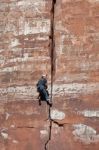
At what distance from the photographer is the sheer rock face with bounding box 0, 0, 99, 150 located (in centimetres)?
1598

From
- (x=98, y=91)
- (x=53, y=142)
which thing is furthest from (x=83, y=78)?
(x=53, y=142)

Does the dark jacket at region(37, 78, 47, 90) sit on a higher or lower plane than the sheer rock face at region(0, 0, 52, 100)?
lower

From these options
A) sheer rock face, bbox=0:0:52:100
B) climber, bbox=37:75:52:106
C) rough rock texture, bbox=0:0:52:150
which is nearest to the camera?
rough rock texture, bbox=0:0:52:150

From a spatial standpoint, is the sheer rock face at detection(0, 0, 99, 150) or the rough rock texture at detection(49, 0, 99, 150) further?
the sheer rock face at detection(0, 0, 99, 150)

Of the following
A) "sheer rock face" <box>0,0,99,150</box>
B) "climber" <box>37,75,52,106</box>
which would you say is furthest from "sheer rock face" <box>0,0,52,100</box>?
"climber" <box>37,75,52,106</box>

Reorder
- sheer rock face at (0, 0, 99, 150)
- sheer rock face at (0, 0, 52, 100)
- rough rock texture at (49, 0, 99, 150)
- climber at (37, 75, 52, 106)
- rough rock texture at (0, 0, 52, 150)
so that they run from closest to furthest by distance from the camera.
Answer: rough rock texture at (49, 0, 99, 150) → sheer rock face at (0, 0, 99, 150) → rough rock texture at (0, 0, 52, 150) → climber at (37, 75, 52, 106) → sheer rock face at (0, 0, 52, 100)

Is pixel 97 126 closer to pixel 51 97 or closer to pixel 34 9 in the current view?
pixel 51 97

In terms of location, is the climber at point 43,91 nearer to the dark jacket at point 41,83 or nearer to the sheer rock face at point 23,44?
the dark jacket at point 41,83

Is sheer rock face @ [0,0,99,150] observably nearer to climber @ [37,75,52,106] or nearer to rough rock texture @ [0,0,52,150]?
rough rock texture @ [0,0,52,150]

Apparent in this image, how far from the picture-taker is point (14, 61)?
679 inches


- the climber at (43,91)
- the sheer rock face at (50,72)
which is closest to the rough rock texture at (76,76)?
A: the sheer rock face at (50,72)

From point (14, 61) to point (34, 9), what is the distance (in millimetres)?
1612

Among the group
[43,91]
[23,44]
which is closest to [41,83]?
[43,91]

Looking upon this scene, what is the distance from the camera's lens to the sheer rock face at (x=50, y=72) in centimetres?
1598
